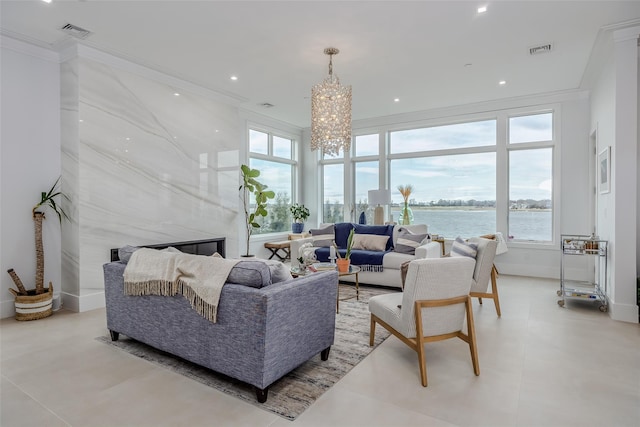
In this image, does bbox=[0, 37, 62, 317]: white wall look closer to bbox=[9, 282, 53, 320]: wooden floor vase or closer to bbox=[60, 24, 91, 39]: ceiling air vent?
bbox=[9, 282, 53, 320]: wooden floor vase

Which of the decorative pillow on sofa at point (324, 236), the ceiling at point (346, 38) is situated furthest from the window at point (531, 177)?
the decorative pillow on sofa at point (324, 236)

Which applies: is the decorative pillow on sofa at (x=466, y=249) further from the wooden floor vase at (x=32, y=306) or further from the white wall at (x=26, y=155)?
the white wall at (x=26, y=155)

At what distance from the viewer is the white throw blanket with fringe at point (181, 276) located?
232cm

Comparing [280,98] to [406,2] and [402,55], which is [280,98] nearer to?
[402,55]

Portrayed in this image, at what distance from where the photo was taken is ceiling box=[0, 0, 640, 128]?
10.9 ft

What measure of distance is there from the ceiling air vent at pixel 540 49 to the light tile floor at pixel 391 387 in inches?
127

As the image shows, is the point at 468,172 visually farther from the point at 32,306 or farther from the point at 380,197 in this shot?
the point at 32,306

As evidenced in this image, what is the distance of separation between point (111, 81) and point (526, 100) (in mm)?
6459

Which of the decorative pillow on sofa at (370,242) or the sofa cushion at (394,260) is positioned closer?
the sofa cushion at (394,260)

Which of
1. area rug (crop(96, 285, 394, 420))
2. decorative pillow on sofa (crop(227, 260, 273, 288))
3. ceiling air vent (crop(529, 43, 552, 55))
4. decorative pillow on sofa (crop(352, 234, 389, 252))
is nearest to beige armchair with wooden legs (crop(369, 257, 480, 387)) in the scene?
area rug (crop(96, 285, 394, 420))

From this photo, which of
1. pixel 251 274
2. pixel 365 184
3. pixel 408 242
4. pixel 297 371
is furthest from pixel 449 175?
pixel 251 274

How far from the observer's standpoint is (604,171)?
14.1 ft

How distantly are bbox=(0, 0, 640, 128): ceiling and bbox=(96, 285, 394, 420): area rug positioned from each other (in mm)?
3123

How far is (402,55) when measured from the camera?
4.36 m
